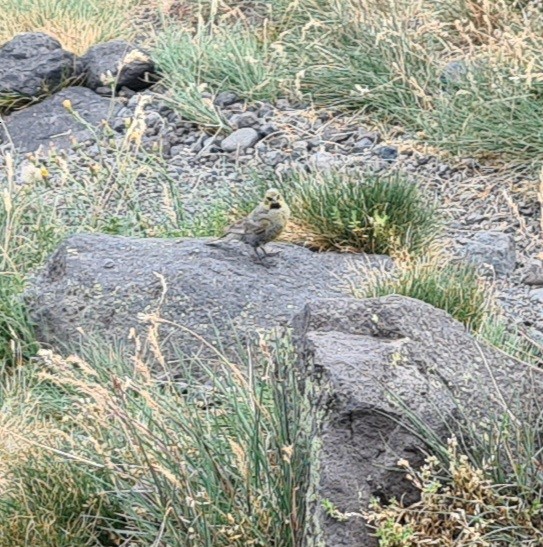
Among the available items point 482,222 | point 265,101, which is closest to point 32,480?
point 482,222

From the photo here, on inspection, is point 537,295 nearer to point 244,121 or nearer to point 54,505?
point 244,121

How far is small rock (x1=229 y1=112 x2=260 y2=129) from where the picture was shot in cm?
830

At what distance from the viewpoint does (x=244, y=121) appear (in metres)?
8.30

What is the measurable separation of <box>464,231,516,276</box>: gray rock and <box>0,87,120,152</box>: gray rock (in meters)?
2.72

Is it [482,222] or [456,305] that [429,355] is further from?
[482,222]

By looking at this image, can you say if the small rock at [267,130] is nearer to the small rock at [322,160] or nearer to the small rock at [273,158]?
the small rock at [273,158]

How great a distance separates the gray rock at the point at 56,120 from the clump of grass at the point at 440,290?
3.19 m

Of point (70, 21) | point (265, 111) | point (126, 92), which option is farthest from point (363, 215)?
point (70, 21)

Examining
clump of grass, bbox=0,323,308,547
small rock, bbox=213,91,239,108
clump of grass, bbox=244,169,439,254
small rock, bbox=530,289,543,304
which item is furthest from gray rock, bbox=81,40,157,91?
clump of grass, bbox=0,323,308,547

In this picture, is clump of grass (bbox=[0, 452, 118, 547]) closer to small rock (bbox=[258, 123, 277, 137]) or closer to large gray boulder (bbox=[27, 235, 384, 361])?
large gray boulder (bbox=[27, 235, 384, 361])

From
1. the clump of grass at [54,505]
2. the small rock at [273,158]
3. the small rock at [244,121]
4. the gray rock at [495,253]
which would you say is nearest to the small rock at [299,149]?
the small rock at [273,158]

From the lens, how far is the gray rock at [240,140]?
8.04 m

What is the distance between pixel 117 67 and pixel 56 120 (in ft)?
1.77

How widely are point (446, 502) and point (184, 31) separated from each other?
624cm
